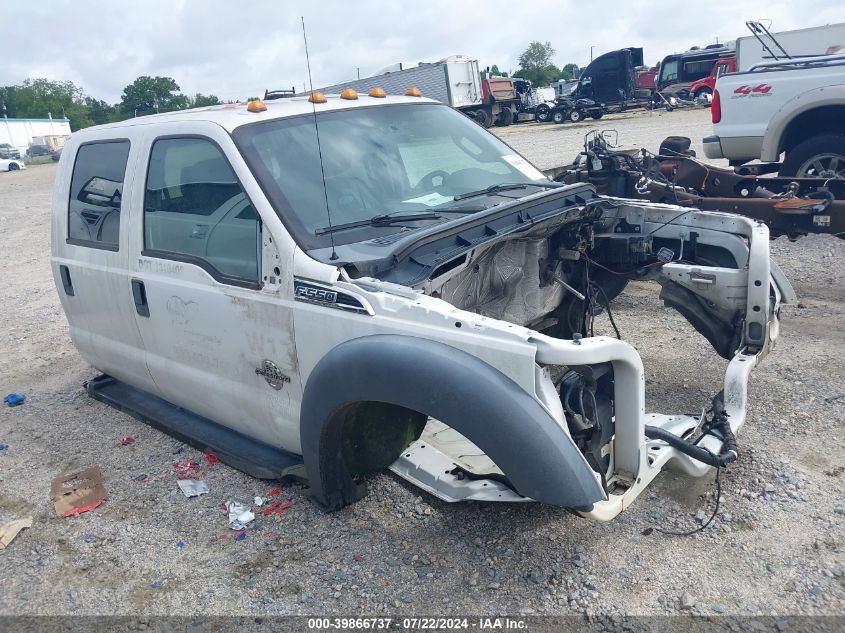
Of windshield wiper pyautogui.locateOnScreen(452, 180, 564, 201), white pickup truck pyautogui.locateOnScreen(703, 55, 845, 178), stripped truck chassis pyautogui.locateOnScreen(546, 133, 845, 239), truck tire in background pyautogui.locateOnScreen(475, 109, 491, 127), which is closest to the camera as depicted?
windshield wiper pyautogui.locateOnScreen(452, 180, 564, 201)

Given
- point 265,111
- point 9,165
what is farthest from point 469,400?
point 9,165

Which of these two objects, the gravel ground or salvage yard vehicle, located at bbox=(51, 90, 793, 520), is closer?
salvage yard vehicle, located at bbox=(51, 90, 793, 520)

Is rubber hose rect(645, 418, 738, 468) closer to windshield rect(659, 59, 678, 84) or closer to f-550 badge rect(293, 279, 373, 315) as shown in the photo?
f-550 badge rect(293, 279, 373, 315)

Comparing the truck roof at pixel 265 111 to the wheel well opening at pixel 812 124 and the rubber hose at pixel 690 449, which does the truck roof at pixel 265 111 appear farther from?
the wheel well opening at pixel 812 124

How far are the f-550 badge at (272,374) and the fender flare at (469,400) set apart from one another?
335 millimetres

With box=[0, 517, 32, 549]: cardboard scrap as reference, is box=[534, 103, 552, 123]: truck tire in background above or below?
above

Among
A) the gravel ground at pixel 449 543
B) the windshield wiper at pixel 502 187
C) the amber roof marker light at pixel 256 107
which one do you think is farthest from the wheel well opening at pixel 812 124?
the amber roof marker light at pixel 256 107

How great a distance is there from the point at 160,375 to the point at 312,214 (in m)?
1.50

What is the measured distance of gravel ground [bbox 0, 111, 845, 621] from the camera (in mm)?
2783

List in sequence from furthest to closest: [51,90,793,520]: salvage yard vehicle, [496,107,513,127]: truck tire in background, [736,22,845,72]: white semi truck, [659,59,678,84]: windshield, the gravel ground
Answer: [659,59,678,84]: windshield, [496,107,513,127]: truck tire in background, [736,22,845,72]: white semi truck, the gravel ground, [51,90,793,520]: salvage yard vehicle

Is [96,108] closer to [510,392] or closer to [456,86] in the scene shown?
[456,86]

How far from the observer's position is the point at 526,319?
13.2 feet

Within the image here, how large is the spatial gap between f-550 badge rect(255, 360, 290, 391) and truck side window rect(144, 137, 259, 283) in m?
0.40

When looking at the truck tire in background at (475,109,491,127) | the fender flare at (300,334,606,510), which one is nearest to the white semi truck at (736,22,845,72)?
the fender flare at (300,334,606,510)
